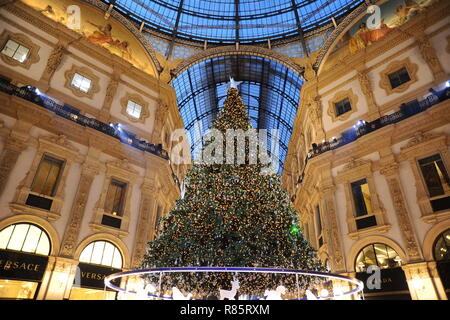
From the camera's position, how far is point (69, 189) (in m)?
15.8

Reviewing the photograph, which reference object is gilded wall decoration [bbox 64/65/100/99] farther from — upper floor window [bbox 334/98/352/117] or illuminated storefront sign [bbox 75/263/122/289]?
upper floor window [bbox 334/98/352/117]

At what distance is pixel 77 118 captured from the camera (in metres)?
17.1

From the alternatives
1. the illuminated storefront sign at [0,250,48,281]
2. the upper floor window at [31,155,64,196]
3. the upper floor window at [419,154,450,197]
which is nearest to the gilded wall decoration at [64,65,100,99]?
the upper floor window at [31,155,64,196]

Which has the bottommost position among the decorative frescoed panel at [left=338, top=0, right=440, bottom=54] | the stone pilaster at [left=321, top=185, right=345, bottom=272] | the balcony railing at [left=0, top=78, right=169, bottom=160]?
the stone pilaster at [left=321, top=185, right=345, bottom=272]

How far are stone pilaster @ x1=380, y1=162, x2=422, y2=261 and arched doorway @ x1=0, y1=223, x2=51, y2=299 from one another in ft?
59.7

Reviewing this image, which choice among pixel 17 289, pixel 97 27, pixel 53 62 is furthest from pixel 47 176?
pixel 97 27

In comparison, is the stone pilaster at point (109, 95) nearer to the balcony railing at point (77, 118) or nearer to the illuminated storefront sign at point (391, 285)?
the balcony railing at point (77, 118)

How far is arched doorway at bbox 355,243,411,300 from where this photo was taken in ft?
45.1

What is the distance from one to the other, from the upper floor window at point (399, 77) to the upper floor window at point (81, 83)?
69.2 feet

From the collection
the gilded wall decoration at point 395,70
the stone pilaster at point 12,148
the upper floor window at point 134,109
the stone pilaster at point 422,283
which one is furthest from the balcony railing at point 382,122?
the stone pilaster at point 12,148

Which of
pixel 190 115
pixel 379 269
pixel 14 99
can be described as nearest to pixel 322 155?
pixel 379 269

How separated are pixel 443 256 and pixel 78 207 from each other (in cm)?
1887

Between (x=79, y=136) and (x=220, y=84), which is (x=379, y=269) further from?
(x=220, y=84)

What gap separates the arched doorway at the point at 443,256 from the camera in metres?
12.7
